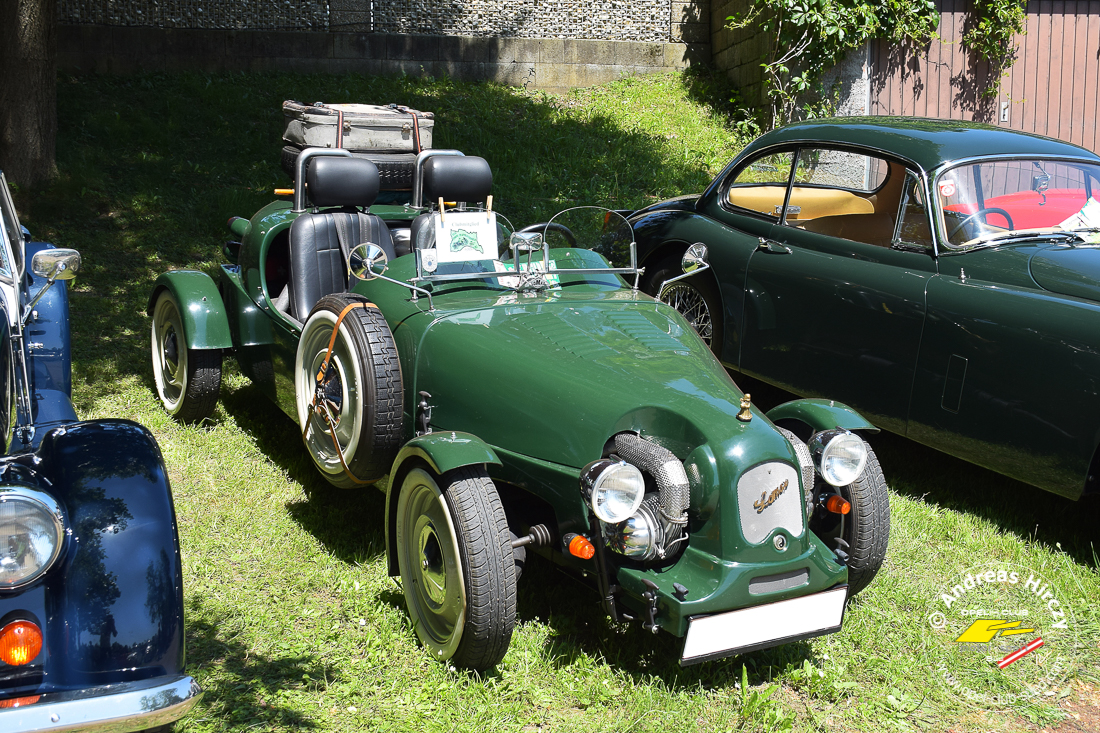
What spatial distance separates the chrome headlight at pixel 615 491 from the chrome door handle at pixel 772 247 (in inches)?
113

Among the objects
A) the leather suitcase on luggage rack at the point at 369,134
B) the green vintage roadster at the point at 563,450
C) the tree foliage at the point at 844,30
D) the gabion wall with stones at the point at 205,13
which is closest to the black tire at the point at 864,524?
the green vintage roadster at the point at 563,450

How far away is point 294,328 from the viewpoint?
4.63m

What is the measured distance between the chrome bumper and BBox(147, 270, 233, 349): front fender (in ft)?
10.5

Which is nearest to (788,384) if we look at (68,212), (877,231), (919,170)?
(877,231)

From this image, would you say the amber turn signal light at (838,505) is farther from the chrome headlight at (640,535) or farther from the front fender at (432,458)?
the front fender at (432,458)

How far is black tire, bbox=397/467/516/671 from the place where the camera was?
299cm

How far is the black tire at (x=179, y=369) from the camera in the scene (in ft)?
17.3

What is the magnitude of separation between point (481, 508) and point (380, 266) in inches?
62.9

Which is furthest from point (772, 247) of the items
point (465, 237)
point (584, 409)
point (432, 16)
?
point (432, 16)


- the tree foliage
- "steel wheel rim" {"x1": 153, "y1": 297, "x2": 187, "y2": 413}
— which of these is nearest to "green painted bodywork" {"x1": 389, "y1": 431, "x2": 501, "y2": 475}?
"steel wheel rim" {"x1": 153, "y1": 297, "x2": 187, "y2": 413}

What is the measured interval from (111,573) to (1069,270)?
4100mm

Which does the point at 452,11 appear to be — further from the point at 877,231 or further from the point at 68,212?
the point at 877,231

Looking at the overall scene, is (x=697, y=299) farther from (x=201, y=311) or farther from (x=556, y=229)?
(x=201, y=311)

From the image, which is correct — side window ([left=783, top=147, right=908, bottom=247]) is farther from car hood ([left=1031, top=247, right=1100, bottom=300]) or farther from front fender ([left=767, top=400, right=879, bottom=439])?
front fender ([left=767, top=400, right=879, bottom=439])
